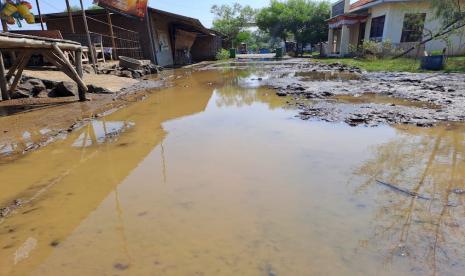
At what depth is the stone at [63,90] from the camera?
351 inches

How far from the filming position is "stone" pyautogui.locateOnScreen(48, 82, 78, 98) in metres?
8.91

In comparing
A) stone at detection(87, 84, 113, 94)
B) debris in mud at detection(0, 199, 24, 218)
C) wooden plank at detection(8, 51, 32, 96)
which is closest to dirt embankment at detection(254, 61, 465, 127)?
debris in mud at detection(0, 199, 24, 218)

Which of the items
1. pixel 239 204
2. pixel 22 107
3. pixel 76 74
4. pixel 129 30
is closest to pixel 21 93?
pixel 22 107

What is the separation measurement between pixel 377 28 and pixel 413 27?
2619mm

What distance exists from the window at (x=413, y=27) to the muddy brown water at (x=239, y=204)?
60.0ft

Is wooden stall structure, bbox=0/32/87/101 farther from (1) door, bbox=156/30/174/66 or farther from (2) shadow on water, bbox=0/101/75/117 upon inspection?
(1) door, bbox=156/30/174/66

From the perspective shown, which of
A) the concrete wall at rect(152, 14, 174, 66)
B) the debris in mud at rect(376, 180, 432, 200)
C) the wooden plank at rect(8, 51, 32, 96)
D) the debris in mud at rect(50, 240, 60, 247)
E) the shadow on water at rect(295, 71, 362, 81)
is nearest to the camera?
the debris in mud at rect(50, 240, 60, 247)

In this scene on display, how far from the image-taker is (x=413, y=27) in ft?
66.9

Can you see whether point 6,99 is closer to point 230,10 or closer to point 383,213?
point 383,213

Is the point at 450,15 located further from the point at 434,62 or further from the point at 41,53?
the point at 41,53

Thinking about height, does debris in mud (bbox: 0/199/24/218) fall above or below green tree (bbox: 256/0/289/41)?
below

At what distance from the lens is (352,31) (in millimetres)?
27391

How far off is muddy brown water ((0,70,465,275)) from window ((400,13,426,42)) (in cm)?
1829

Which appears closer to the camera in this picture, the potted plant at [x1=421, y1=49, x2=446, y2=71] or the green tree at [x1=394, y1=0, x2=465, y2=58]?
the potted plant at [x1=421, y1=49, x2=446, y2=71]
